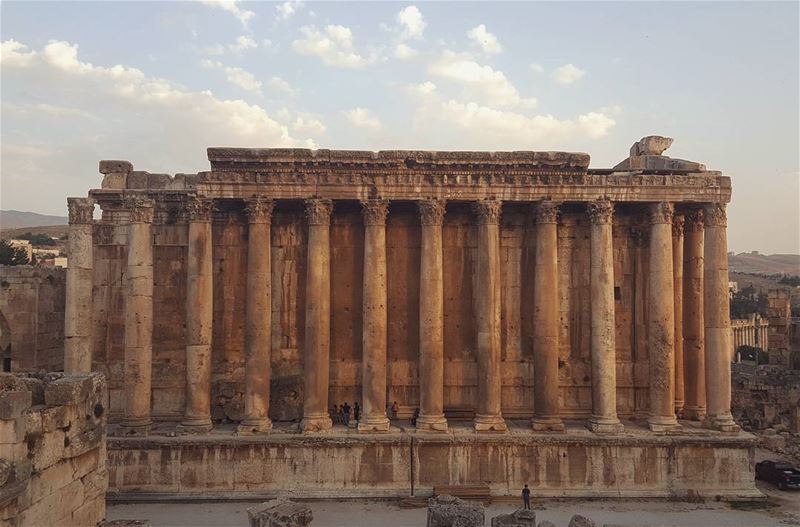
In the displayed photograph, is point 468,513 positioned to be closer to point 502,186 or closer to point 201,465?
point 201,465

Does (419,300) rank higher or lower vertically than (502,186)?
lower

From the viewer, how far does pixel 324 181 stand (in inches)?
717

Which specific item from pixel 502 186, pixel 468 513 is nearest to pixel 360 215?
pixel 502 186

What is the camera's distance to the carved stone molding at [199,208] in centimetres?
1808

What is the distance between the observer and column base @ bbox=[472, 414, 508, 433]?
57.8ft

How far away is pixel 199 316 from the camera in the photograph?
18.0m

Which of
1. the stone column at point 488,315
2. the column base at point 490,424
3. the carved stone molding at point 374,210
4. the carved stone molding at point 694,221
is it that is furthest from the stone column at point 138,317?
the carved stone molding at point 694,221

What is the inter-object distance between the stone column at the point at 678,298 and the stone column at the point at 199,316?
50.2 ft

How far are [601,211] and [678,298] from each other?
14.6ft

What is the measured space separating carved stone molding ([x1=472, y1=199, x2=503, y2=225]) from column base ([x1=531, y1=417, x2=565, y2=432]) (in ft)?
20.7

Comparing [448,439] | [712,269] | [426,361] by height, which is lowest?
[448,439]

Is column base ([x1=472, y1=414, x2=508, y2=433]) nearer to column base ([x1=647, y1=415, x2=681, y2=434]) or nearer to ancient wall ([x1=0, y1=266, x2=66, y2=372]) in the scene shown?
column base ([x1=647, y1=415, x2=681, y2=434])

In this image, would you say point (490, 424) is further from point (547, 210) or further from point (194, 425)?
point (194, 425)

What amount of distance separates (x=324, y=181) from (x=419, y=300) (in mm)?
4920
